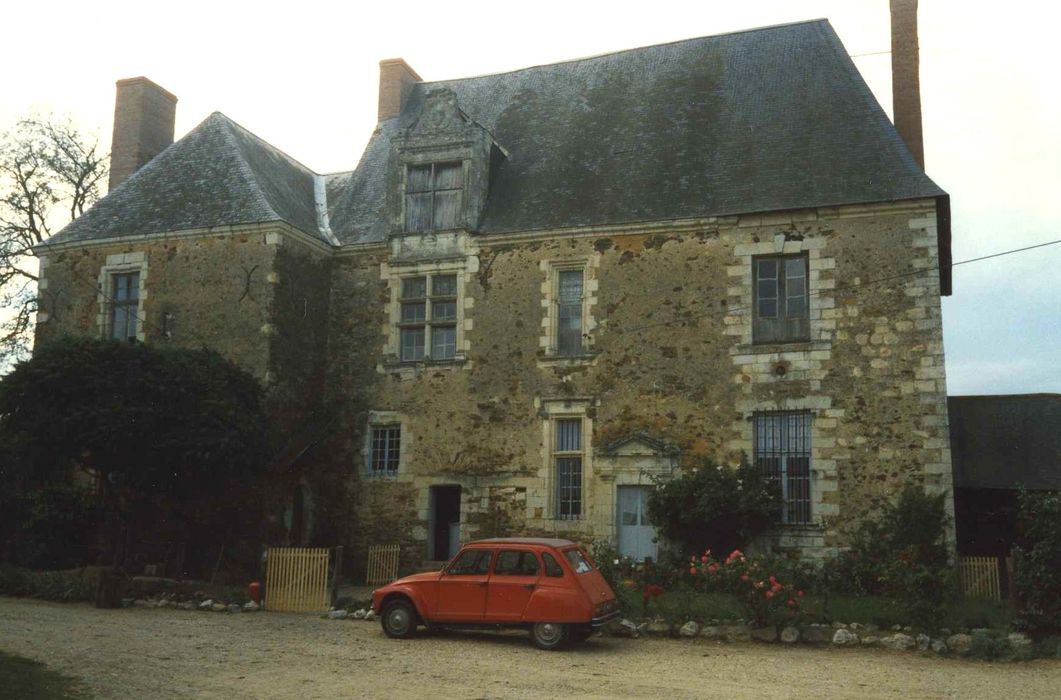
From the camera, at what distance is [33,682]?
27.9 ft

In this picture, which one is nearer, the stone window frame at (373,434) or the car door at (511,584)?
the car door at (511,584)

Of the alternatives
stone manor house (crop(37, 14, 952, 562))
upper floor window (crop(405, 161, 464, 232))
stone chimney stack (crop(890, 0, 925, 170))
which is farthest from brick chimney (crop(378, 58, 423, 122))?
stone chimney stack (crop(890, 0, 925, 170))

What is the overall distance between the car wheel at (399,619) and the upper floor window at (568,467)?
6.39 metres

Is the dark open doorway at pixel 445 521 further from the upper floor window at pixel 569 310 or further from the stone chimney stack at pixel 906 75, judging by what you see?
the stone chimney stack at pixel 906 75

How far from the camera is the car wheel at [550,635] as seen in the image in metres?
11.0

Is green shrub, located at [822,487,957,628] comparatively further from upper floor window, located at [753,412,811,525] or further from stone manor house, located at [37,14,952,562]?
upper floor window, located at [753,412,811,525]

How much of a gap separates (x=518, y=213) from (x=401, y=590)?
9.51 meters

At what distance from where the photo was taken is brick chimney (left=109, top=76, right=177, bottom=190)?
22.5 metres

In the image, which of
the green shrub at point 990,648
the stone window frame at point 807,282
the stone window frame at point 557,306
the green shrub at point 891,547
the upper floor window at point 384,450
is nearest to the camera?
the green shrub at point 990,648

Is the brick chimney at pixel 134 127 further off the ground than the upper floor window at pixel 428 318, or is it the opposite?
the brick chimney at pixel 134 127

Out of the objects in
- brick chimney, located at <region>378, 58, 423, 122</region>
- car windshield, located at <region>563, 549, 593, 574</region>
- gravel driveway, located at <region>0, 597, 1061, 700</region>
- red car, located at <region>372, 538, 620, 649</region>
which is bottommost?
→ gravel driveway, located at <region>0, 597, 1061, 700</region>

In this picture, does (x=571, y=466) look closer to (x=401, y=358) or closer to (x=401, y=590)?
(x=401, y=358)

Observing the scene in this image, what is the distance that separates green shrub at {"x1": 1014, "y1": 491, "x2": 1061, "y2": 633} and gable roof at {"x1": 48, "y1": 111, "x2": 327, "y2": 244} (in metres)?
13.9

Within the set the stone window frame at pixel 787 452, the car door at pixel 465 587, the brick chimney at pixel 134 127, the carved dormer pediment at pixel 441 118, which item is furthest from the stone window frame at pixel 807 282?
the brick chimney at pixel 134 127
